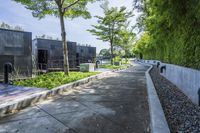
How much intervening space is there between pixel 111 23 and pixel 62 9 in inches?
483

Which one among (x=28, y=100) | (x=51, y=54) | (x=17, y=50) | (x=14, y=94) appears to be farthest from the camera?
(x=51, y=54)

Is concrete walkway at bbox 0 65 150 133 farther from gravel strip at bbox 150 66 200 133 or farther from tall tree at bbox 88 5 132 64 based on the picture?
tall tree at bbox 88 5 132 64

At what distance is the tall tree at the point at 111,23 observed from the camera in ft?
65.4

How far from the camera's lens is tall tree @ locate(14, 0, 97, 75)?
27.9ft

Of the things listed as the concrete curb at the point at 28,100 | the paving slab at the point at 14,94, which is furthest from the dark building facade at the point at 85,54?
the paving slab at the point at 14,94

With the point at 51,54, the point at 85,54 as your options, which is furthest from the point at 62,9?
the point at 85,54

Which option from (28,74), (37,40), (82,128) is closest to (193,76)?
(82,128)

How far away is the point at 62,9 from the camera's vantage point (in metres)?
8.78

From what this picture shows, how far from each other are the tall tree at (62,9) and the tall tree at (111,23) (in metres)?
10.6

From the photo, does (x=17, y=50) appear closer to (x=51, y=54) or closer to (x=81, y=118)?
(x=81, y=118)

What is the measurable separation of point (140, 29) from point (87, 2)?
20.0 ft

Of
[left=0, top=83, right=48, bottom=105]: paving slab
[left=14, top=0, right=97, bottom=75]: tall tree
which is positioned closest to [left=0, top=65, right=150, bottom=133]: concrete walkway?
[left=0, top=83, right=48, bottom=105]: paving slab

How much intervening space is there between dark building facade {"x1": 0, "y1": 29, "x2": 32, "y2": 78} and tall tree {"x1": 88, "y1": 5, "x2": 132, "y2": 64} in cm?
1273

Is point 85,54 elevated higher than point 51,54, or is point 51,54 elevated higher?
point 85,54
